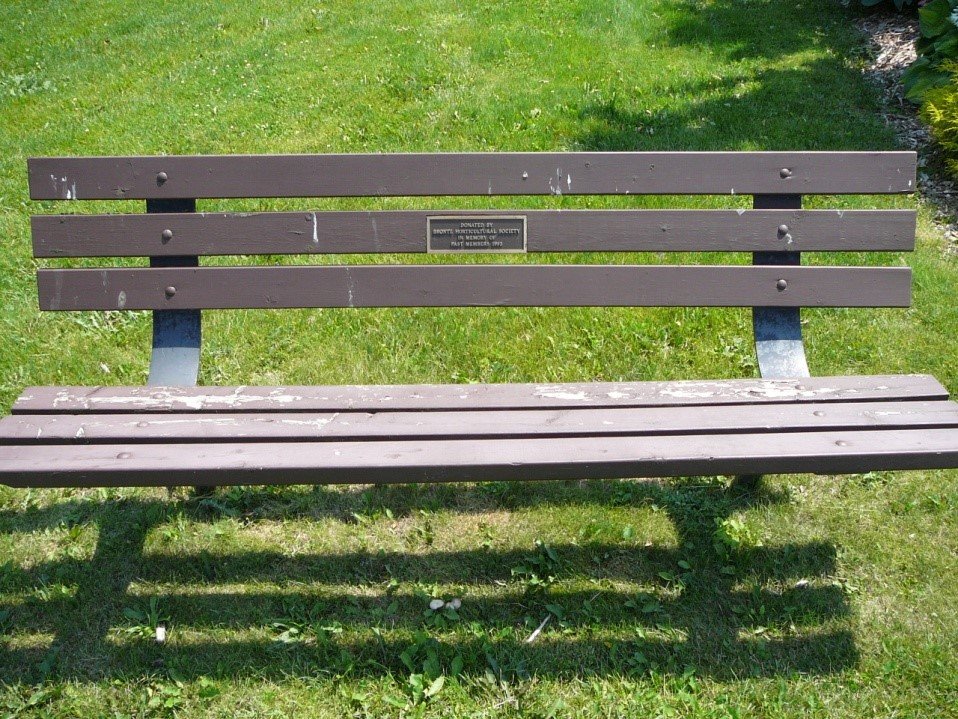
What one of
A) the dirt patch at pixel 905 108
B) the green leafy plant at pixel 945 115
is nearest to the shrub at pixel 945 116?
the green leafy plant at pixel 945 115

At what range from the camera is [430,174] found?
9.89 ft

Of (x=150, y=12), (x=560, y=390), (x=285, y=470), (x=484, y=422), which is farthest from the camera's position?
(x=150, y=12)

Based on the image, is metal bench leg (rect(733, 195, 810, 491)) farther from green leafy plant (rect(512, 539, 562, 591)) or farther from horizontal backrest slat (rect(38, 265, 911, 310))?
green leafy plant (rect(512, 539, 562, 591))

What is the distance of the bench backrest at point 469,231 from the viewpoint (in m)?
3.01

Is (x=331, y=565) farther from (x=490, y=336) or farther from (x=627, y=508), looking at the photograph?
(x=490, y=336)

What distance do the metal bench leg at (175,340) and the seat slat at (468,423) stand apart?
1.33ft

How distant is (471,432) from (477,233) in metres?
0.80

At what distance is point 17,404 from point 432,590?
4.88 ft

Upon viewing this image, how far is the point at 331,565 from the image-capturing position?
3127 mm

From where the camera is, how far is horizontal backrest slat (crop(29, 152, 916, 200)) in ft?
9.86

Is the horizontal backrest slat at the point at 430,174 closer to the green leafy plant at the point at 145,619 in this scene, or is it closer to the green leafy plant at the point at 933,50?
the green leafy plant at the point at 145,619

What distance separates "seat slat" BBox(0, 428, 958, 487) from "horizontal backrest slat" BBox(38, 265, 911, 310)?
690mm

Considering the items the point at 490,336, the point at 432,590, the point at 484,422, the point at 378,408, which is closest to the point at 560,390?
the point at 484,422

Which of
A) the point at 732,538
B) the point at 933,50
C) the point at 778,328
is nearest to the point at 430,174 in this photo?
the point at 778,328
